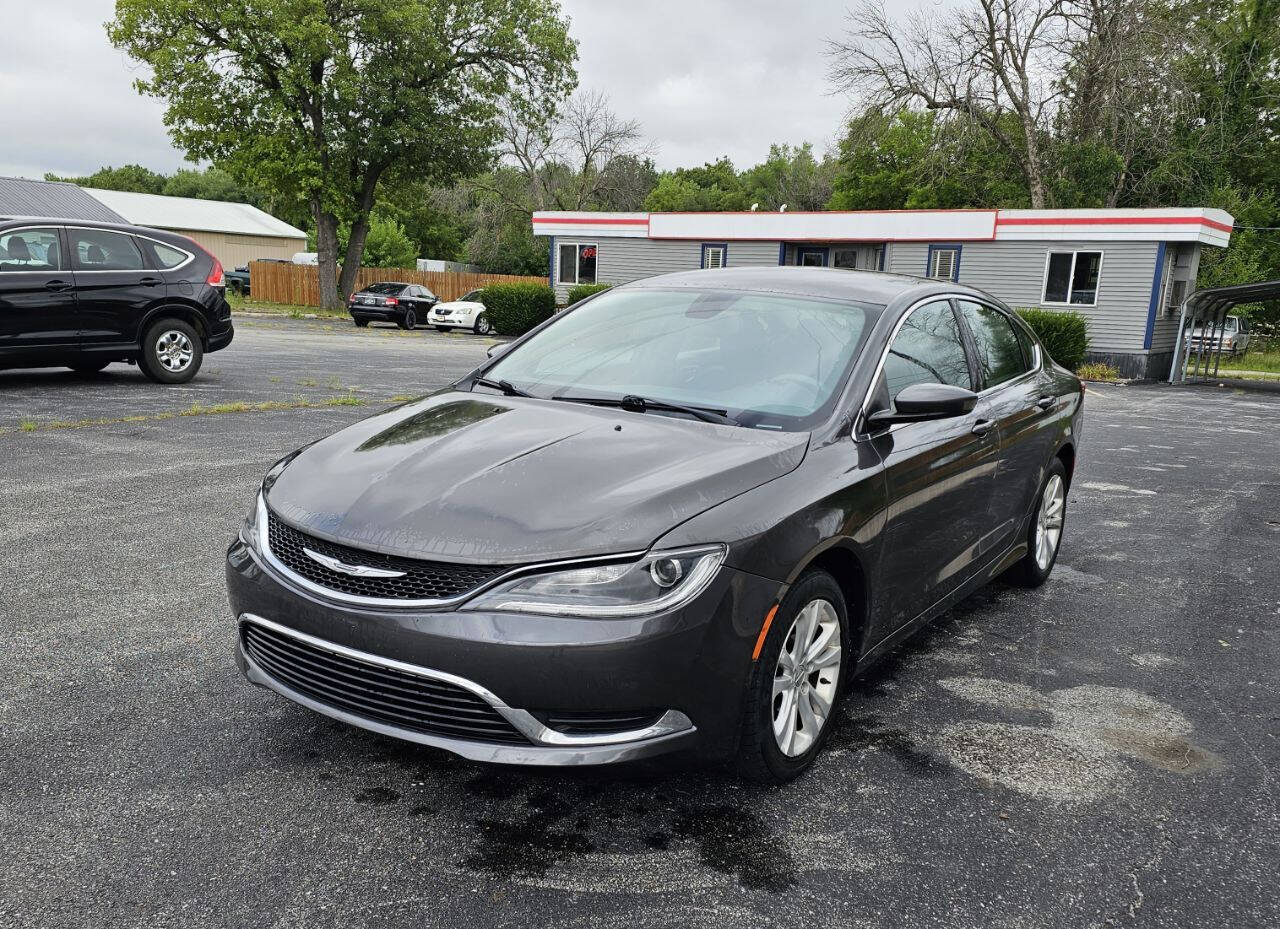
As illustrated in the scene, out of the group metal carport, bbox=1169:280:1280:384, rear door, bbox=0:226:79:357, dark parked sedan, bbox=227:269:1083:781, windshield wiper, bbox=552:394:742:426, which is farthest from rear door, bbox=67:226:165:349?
metal carport, bbox=1169:280:1280:384

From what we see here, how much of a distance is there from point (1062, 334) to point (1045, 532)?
19.9 meters

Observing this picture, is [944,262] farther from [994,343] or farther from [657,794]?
[657,794]

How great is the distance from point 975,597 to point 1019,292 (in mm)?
24324

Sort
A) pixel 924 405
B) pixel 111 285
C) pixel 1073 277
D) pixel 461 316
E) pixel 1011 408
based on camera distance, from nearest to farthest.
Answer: pixel 924 405 → pixel 1011 408 → pixel 111 285 → pixel 1073 277 → pixel 461 316

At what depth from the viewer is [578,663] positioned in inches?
103

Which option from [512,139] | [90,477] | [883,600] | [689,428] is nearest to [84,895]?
[689,428]

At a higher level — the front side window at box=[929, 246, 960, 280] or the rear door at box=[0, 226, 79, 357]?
the front side window at box=[929, 246, 960, 280]

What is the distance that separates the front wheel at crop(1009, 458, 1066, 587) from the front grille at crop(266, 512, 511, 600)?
352 cm

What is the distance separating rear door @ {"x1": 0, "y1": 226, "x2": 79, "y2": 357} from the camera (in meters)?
10.3

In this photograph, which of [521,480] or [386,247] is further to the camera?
[386,247]

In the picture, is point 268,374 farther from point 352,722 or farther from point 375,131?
point 375,131

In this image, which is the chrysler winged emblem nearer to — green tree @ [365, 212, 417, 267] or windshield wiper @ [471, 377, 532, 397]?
windshield wiper @ [471, 377, 532, 397]

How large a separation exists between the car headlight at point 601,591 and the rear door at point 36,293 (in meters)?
9.86

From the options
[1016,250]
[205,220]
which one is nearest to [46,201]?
[205,220]
